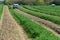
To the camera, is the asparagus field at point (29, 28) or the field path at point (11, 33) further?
the field path at point (11, 33)

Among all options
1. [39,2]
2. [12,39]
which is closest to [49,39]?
[12,39]

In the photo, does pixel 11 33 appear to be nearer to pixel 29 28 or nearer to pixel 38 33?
pixel 38 33

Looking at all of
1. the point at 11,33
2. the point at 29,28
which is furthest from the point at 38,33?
the point at 29,28

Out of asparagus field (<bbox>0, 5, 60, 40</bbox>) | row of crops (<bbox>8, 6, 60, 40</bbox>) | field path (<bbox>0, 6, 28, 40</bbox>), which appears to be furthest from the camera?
field path (<bbox>0, 6, 28, 40</bbox>)

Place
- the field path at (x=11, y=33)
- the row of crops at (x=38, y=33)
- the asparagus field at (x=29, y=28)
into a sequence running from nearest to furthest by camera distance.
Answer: the row of crops at (x=38, y=33)
the asparagus field at (x=29, y=28)
the field path at (x=11, y=33)

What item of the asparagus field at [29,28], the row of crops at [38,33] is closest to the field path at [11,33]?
the asparagus field at [29,28]

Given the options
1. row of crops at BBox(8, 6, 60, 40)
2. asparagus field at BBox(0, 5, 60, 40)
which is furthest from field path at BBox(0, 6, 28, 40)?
row of crops at BBox(8, 6, 60, 40)

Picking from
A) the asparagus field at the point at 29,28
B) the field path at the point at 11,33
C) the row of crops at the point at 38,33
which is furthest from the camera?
the field path at the point at 11,33

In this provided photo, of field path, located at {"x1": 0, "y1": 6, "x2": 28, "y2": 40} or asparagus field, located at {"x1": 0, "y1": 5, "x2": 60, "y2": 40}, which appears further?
field path, located at {"x1": 0, "y1": 6, "x2": 28, "y2": 40}

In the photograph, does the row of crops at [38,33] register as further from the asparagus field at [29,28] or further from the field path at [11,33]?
the field path at [11,33]

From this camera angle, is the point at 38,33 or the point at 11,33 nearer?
the point at 38,33

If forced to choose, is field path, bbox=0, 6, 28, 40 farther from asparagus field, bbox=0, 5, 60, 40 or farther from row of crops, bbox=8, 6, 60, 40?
row of crops, bbox=8, 6, 60, 40

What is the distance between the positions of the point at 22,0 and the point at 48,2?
996 centimetres

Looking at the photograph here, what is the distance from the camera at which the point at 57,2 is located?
91625 mm
